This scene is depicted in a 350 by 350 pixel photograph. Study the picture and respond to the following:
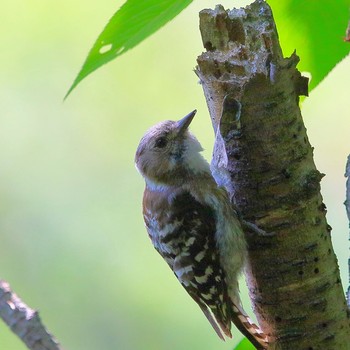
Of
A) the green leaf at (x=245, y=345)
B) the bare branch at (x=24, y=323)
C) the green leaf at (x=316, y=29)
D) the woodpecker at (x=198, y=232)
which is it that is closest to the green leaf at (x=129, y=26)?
the green leaf at (x=316, y=29)

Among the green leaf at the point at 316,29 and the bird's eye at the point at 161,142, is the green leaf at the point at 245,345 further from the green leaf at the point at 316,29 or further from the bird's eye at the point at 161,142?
the bird's eye at the point at 161,142

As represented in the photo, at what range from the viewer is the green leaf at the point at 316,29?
6.02 feet

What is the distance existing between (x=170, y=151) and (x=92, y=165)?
1.46m

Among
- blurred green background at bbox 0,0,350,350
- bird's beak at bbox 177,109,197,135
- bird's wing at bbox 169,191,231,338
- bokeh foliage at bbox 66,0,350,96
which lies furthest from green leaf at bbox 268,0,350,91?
blurred green background at bbox 0,0,350,350

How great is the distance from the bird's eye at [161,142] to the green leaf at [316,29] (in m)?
1.58

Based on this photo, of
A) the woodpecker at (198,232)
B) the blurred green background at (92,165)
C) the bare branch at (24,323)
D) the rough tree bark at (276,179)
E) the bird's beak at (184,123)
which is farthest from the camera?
the blurred green background at (92,165)

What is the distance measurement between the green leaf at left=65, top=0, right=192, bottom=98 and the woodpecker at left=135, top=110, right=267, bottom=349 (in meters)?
1.23

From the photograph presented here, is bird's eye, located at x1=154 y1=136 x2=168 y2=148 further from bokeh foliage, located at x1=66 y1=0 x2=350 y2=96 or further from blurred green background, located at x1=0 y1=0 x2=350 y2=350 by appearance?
bokeh foliage, located at x1=66 y1=0 x2=350 y2=96

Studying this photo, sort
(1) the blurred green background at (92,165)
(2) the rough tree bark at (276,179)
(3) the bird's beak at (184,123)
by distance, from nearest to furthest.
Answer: (2) the rough tree bark at (276,179)
(3) the bird's beak at (184,123)
(1) the blurred green background at (92,165)

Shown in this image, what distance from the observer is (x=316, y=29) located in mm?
1853

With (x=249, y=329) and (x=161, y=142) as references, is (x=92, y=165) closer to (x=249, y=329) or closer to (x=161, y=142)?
(x=161, y=142)

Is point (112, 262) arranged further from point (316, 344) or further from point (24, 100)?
point (316, 344)

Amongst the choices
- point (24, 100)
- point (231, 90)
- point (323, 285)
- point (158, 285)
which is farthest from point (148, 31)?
point (24, 100)

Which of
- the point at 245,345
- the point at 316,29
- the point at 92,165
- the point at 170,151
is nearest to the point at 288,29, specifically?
the point at 316,29
